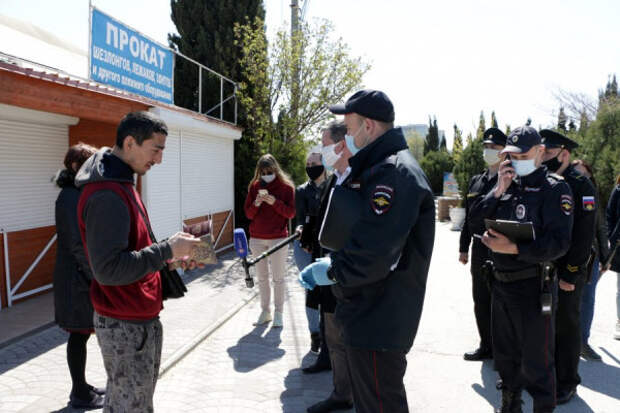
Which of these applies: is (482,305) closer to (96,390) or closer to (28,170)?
(96,390)

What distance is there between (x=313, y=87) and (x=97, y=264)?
1104 centimetres

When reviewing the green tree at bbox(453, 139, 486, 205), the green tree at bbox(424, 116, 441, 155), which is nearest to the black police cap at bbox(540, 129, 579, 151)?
the green tree at bbox(453, 139, 486, 205)

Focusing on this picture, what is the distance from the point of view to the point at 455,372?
4402 millimetres

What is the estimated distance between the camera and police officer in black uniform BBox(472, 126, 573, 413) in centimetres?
315

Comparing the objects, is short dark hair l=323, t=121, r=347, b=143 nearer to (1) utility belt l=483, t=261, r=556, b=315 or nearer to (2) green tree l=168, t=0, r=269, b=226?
(1) utility belt l=483, t=261, r=556, b=315

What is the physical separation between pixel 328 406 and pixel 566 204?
234 centimetres

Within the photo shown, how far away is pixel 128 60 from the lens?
25.0 feet

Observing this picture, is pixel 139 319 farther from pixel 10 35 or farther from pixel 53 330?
pixel 10 35

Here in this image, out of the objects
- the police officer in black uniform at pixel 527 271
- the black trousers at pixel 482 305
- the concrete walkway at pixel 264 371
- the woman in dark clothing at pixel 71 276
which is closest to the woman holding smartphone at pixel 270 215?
the concrete walkway at pixel 264 371

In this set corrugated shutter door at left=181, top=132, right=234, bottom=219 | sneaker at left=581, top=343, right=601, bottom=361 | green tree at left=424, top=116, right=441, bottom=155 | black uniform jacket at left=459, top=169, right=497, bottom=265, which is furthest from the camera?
green tree at left=424, top=116, right=441, bottom=155

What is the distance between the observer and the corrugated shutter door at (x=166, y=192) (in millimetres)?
7707

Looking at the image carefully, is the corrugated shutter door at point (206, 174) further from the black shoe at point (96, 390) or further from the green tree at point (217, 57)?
the black shoe at point (96, 390)

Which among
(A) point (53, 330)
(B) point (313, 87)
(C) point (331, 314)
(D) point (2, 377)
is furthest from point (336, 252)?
(B) point (313, 87)

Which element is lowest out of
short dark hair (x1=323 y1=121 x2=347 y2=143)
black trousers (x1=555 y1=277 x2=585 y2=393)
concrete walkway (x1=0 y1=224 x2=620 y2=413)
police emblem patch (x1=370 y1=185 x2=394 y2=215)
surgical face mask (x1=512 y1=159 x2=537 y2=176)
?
concrete walkway (x1=0 y1=224 x2=620 y2=413)
